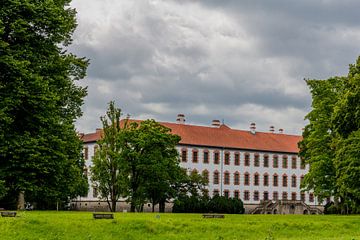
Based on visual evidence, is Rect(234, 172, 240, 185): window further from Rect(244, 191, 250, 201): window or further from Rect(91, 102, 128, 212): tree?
Rect(91, 102, 128, 212): tree

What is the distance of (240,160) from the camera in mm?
96312

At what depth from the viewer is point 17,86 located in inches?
1211

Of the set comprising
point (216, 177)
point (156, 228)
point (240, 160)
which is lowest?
point (156, 228)

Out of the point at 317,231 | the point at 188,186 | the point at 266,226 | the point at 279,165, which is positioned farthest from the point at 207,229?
the point at 279,165

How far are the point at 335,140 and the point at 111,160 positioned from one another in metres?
22.7

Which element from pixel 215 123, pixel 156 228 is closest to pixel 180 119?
pixel 215 123

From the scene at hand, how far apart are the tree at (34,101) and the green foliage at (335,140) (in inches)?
723

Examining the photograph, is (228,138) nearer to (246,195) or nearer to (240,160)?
(240,160)

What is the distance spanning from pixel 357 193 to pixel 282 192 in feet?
194

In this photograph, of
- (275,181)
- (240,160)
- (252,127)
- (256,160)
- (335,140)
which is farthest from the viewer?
(252,127)

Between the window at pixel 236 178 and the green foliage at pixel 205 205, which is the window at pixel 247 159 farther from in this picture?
the green foliage at pixel 205 205

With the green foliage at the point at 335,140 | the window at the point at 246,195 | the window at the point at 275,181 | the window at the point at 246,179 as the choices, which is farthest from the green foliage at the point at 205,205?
the window at the point at 275,181

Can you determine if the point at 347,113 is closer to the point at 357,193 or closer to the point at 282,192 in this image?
the point at 357,193

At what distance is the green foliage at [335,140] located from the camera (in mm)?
41969
